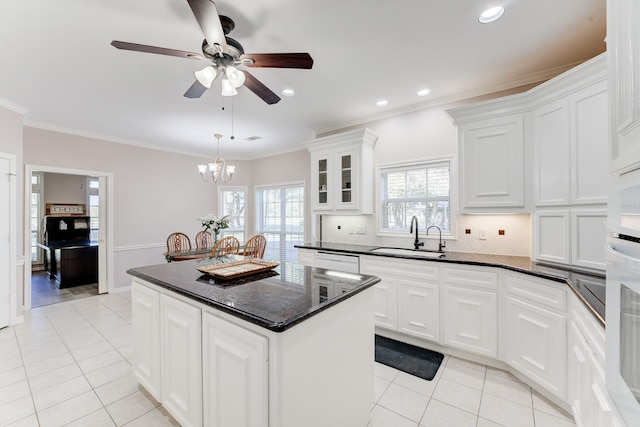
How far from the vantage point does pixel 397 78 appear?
8.94 ft

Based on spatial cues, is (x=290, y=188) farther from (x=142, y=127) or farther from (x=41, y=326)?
(x=41, y=326)

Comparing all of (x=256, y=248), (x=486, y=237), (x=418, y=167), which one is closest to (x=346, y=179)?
(x=418, y=167)

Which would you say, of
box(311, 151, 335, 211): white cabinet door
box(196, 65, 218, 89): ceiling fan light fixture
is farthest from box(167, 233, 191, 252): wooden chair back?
box(196, 65, 218, 89): ceiling fan light fixture

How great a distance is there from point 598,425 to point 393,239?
251 cm

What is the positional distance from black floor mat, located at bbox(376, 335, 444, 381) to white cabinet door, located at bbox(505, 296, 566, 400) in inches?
24.9

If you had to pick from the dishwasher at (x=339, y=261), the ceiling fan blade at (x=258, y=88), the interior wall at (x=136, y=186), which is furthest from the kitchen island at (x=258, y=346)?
the interior wall at (x=136, y=186)

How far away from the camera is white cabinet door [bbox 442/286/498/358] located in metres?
2.35

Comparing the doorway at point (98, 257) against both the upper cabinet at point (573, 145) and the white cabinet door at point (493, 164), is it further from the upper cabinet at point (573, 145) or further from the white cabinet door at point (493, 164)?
the upper cabinet at point (573, 145)

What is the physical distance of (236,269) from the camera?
197 centimetres

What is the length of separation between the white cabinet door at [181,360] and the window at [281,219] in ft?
12.4

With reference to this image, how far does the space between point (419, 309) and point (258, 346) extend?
207cm

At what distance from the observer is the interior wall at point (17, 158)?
3271 millimetres

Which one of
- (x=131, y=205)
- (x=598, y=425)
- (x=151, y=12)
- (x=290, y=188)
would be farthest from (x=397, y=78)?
(x=131, y=205)

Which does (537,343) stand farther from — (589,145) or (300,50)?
(300,50)
